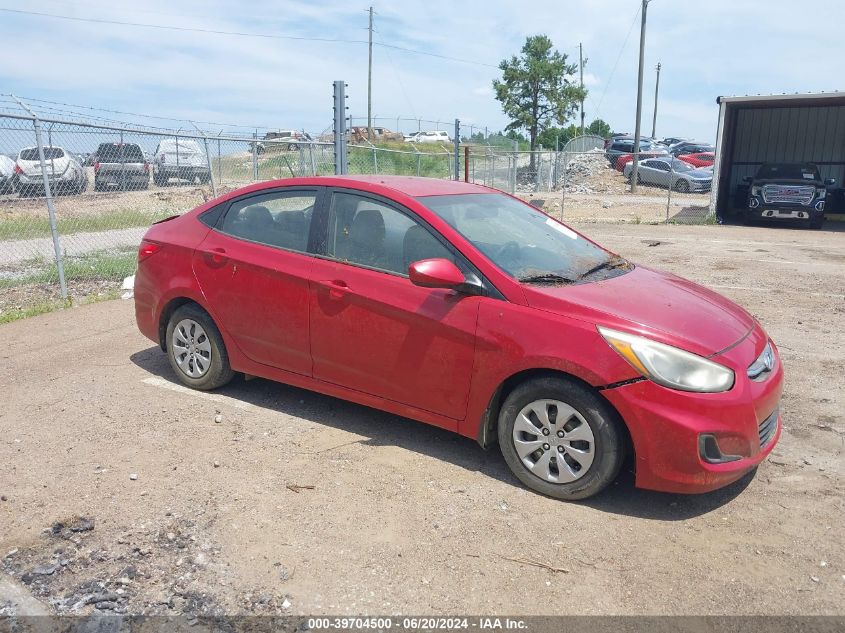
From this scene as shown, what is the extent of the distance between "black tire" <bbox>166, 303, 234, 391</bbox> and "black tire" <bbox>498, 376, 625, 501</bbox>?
2281 mm

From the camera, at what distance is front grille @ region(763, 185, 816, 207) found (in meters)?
17.7

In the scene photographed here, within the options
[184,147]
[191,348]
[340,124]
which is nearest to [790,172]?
[340,124]

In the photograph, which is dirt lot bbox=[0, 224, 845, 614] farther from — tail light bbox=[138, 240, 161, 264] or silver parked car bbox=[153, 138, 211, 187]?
silver parked car bbox=[153, 138, 211, 187]

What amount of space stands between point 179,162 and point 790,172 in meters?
15.4

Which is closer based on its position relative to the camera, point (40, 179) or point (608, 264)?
point (608, 264)

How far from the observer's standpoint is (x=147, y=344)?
6.62 metres

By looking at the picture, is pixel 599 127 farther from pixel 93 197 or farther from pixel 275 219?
pixel 275 219

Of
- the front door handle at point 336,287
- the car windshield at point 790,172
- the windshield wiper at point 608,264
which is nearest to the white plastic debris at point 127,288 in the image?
the front door handle at point 336,287

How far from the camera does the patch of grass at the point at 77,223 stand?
1016 centimetres

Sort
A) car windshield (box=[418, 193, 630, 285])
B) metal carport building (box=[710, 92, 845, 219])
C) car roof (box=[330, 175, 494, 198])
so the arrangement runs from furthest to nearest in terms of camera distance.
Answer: metal carport building (box=[710, 92, 845, 219]) → car roof (box=[330, 175, 494, 198]) → car windshield (box=[418, 193, 630, 285])

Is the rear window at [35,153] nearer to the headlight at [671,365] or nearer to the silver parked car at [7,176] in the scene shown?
the silver parked car at [7,176]

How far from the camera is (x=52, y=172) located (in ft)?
29.9

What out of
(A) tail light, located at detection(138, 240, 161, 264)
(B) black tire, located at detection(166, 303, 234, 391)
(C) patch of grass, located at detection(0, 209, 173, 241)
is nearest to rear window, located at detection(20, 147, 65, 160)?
(C) patch of grass, located at detection(0, 209, 173, 241)

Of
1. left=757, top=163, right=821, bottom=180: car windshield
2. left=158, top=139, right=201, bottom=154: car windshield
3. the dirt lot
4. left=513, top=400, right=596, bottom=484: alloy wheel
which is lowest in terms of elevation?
the dirt lot
